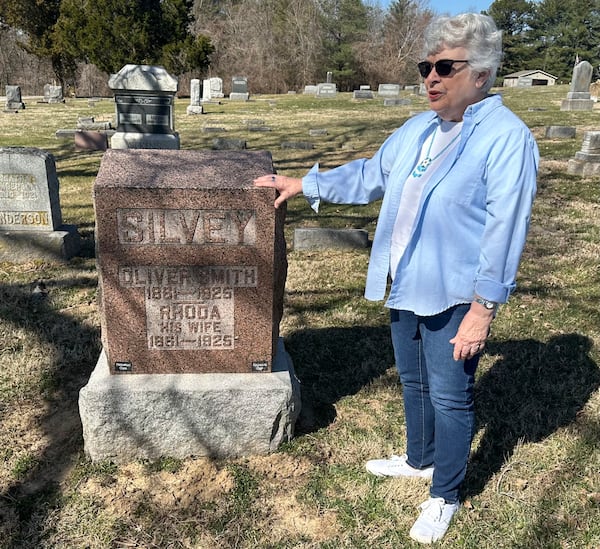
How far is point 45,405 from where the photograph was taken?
11.3ft

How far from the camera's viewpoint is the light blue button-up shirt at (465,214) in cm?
189

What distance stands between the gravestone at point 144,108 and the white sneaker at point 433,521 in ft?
34.2

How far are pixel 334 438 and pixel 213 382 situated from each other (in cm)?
80

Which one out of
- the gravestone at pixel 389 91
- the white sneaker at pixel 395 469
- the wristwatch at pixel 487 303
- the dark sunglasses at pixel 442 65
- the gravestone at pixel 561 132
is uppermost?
the dark sunglasses at pixel 442 65

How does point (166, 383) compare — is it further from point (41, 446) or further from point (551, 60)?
point (551, 60)

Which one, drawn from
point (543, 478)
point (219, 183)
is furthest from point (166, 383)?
point (543, 478)

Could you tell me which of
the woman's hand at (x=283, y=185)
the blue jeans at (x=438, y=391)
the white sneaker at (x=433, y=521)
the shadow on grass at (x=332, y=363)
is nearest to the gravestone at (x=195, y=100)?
the shadow on grass at (x=332, y=363)

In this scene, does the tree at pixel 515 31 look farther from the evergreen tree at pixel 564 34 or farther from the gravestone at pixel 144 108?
the gravestone at pixel 144 108

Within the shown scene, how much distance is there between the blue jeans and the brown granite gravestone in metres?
0.75

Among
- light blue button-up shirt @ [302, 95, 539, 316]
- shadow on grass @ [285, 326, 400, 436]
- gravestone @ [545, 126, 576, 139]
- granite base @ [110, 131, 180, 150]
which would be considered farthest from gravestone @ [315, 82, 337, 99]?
light blue button-up shirt @ [302, 95, 539, 316]

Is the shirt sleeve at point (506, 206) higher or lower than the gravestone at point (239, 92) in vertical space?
higher

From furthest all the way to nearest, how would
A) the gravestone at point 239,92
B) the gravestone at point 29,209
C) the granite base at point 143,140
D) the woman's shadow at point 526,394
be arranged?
1. the gravestone at point 239,92
2. the granite base at point 143,140
3. the gravestone at point 29,209
4. the woman's shadow at point 526,394

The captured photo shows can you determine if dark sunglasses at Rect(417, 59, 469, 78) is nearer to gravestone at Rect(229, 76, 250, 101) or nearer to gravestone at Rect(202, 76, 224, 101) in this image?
gravestone at Rect(229, 76, 250, 101)

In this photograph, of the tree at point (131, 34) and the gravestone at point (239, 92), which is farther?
the gravestone at point (239, 92)
